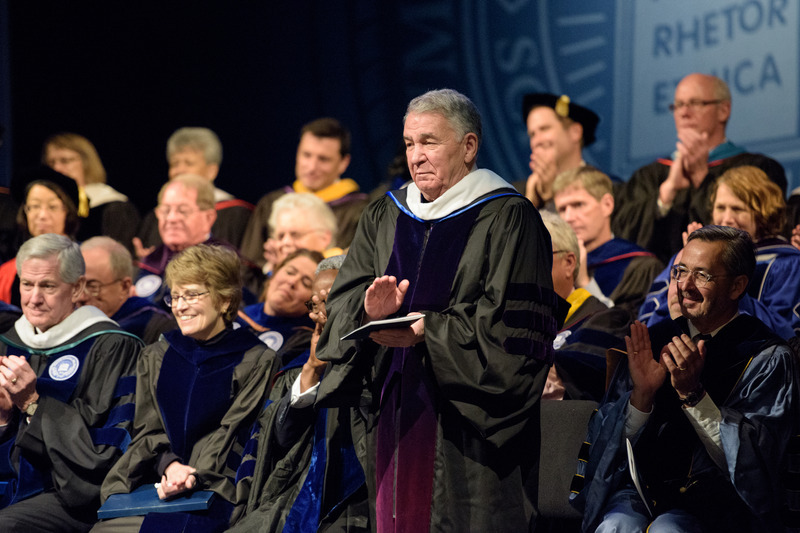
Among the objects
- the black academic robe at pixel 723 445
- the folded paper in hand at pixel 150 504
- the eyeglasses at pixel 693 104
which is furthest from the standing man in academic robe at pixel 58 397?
the eyeglasses at pixel 693 104

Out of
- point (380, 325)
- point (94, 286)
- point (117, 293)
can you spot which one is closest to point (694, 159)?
point (117, 293)

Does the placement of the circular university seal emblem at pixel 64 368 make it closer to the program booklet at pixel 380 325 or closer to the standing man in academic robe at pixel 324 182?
the program booklet at pixel 380 325

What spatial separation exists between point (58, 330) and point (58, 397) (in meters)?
0.32

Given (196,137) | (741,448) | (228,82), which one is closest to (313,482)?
(741,448)

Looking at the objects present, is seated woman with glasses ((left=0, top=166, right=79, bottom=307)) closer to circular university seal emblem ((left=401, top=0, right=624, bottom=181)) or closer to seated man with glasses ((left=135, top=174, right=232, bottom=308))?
seated man with glasses ((left=135, top=174, right=232, bottom=308))

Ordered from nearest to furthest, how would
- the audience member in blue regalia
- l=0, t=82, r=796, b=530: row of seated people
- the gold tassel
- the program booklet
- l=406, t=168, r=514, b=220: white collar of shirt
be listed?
the program booklet, l=406, t=168, r=514, b=220: white collar of shirt, l=0, t=82, r=796, b=530: row of seated people, the audience member in blue regalia, the gold tassel

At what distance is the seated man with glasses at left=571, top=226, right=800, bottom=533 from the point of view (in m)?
3.68

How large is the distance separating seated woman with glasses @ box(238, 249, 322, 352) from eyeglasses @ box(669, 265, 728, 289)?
2.15 m

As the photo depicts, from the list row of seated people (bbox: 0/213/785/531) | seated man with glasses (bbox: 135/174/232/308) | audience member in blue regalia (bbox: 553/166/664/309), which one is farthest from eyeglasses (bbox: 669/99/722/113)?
seated man with glasses (bbox: 135/174/232/308)

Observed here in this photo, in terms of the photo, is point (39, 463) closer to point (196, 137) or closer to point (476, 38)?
point (196, 137)

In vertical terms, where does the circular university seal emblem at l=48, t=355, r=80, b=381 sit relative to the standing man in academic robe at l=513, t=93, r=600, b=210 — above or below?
below

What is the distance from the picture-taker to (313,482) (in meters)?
4.21

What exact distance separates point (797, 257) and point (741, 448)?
1669mm

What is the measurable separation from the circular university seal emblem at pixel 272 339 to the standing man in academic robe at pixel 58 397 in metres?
0.68
